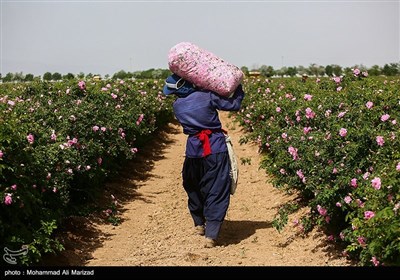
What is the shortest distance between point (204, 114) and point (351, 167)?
1.43 m

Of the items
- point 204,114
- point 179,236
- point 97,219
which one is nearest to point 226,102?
point 204,114

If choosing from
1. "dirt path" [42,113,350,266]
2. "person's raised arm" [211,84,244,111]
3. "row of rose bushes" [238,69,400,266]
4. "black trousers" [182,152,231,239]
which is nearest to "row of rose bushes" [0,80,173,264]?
"dirt path" [42,113,350,266]

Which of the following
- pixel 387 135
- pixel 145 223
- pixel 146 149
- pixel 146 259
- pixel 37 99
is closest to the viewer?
pixel 387 135

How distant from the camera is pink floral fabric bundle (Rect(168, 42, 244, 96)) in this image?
5438mm

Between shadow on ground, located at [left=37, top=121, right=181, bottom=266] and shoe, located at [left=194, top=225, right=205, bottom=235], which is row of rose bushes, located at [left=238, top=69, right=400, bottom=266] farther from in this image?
shadow on ground, located at [left=37, top=121, right=181, bottom=266]

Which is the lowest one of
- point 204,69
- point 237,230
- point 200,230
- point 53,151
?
point 237,230

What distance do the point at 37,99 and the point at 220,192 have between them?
11.4 feet

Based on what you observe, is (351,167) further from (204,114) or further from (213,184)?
(204,114)

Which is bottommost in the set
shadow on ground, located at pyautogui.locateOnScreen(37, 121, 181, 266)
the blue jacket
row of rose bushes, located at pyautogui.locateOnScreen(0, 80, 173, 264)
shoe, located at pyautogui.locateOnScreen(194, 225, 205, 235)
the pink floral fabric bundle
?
shadow on ground, located at pyautogui.locateOnScreen(37, 121, 181, 266)

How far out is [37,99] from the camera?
25.9 ft

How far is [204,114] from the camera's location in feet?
18.2

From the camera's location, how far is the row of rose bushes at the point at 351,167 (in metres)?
4.05
